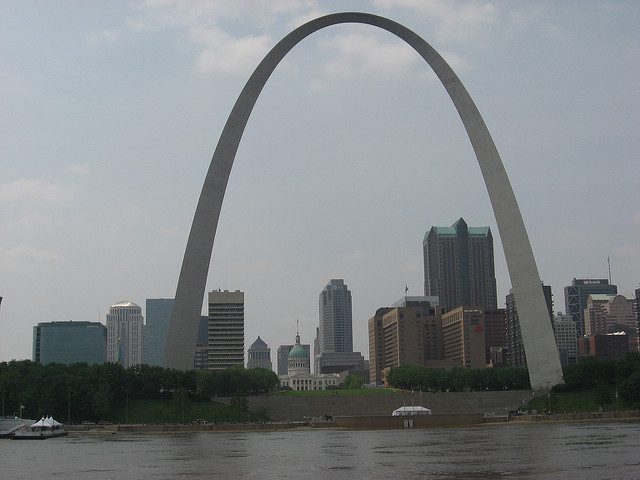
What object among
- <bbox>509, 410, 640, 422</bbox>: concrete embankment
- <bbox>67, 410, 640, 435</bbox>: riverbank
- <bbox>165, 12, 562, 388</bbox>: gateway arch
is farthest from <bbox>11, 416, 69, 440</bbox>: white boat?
<bbox>509, 410, 640, 422</bbox>: concrete embankment

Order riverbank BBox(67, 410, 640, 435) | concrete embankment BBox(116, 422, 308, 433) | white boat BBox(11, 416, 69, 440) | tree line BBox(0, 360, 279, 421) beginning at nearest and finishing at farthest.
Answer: white boat BBox(11, 416, 69, 440)
riverbank BBox(67, 410, 640, 435)
concrete embankment BBox(116, 422, 308, 433)
tree line BBox(0, 360, 279, 421)

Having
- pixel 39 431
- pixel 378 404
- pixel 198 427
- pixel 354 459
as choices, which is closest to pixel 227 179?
pixel 198 427

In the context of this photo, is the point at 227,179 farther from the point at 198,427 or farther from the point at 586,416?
the point at 586,416

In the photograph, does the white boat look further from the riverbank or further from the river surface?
the river surface

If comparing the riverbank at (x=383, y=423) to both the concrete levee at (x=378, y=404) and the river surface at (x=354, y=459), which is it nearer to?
the concrete levee at (x=378, y=404)

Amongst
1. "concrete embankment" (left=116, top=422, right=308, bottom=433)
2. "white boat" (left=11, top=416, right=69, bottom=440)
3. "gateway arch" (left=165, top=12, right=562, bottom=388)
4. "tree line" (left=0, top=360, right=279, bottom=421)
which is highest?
"gateway arch" (left=165, top=12, right=562, bottom=388)

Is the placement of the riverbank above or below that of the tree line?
below

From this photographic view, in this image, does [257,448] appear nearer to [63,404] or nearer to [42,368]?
[63,404]
